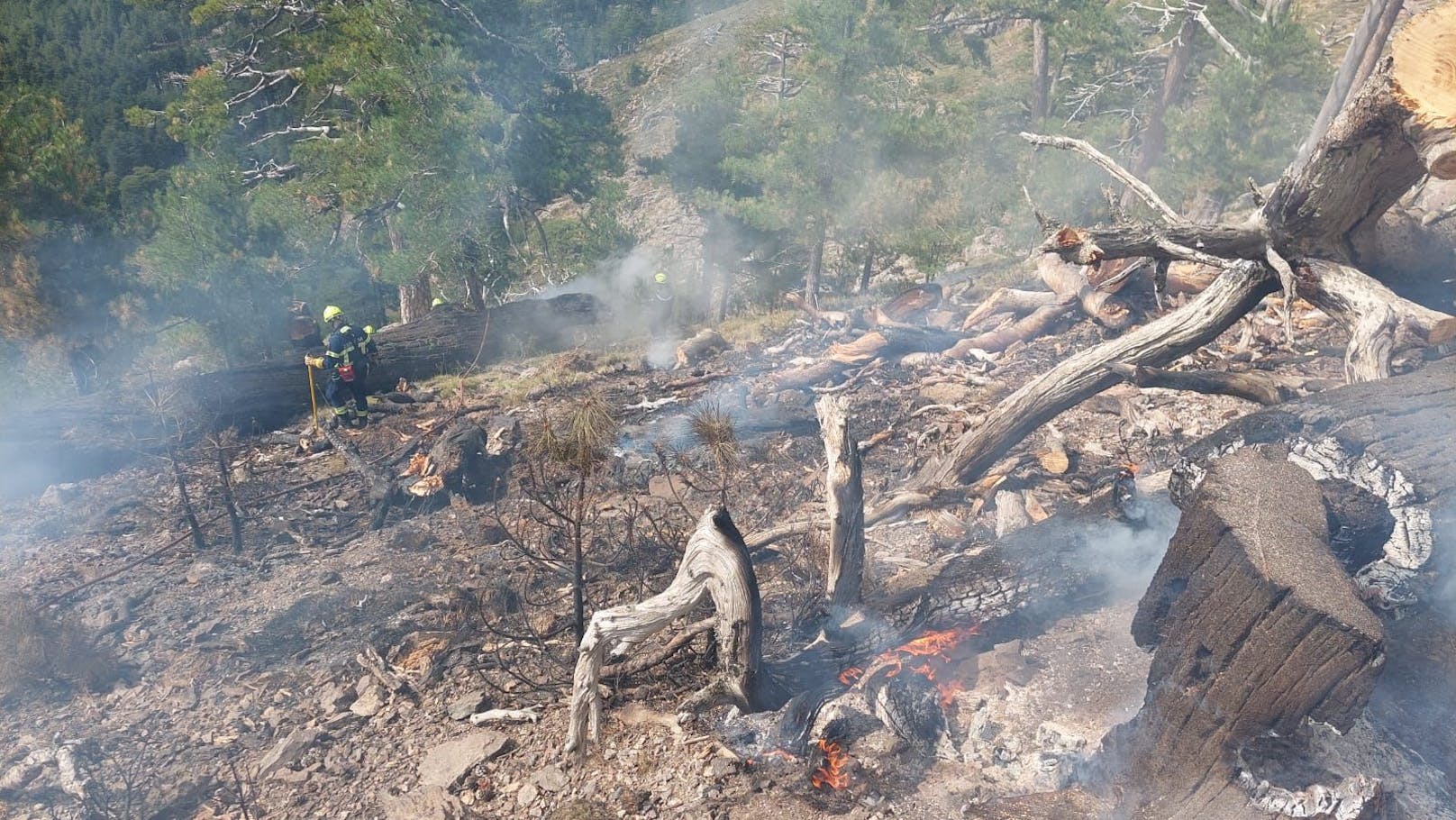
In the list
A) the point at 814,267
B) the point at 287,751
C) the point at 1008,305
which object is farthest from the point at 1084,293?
the point at 287,751

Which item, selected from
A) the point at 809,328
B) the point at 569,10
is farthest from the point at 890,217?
the point at 569,10

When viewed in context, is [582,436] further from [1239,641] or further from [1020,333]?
[1020,333]

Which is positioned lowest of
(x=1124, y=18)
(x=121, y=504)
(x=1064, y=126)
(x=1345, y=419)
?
(x=121, y=504)

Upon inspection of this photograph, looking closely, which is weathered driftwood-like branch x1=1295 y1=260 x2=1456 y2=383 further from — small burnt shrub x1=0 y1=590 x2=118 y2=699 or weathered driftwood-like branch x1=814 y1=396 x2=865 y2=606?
small burnt shrub x1=0 y1=590 x2=118 y2=699

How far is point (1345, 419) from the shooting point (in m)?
4.86

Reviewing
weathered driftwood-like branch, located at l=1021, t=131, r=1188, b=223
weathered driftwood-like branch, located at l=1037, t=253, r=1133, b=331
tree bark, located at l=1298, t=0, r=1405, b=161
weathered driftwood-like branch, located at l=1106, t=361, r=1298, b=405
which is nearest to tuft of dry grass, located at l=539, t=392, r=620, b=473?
weathered driftwood-like branch, located at l=1021, t=131, r=1188, b=223

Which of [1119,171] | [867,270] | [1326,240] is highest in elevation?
[1119,171]

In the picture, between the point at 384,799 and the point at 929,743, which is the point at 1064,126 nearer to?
the point at 929,743

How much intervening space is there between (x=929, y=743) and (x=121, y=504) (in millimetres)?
10258

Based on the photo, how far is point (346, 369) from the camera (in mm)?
12234

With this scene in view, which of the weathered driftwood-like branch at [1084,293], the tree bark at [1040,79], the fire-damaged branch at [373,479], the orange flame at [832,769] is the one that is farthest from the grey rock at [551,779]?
the tree bark at [1040,79]

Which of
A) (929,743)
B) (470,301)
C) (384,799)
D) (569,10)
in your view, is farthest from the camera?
(569,10)

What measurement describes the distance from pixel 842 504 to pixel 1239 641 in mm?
2416

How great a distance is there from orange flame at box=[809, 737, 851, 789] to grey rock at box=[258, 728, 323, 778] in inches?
134
